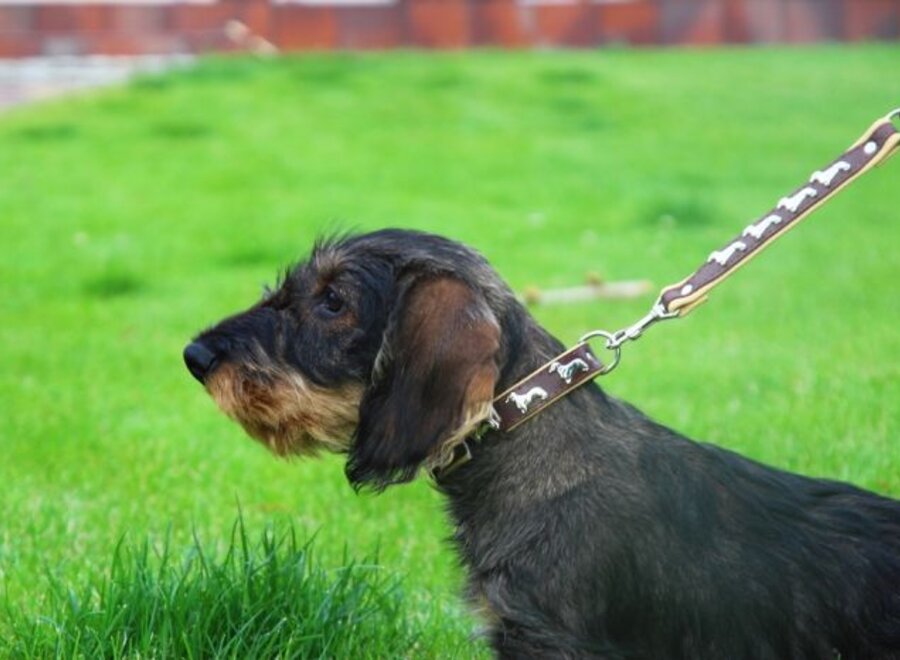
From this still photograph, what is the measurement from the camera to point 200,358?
4.09m

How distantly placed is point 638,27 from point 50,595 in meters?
25.4

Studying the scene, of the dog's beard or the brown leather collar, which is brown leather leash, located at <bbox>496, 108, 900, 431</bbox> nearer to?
the brown leather collar

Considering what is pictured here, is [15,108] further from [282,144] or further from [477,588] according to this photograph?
[477,588]

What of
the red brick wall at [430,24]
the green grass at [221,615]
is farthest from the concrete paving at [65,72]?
the green grass at [221,615]

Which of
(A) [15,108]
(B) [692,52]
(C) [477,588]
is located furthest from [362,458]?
(B) [692,52]

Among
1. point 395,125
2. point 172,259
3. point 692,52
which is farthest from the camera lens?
point 692,52

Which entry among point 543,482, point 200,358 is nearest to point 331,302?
point 200,358

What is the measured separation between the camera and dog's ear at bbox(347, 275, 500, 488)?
12.1ft

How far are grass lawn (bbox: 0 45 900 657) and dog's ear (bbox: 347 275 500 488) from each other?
92cm

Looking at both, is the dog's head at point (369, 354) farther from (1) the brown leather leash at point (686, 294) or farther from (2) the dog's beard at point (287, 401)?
(1) the brown leather leash at point (686, 294)

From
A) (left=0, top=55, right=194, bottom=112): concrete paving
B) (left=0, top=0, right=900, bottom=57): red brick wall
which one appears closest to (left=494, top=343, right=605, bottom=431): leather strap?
(left=0, top=55, right=194, bottom=112): concrete paving

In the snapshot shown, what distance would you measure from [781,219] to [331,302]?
128 cm

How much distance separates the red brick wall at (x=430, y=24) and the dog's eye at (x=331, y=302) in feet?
76.8

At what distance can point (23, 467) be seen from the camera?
22.7 feet
